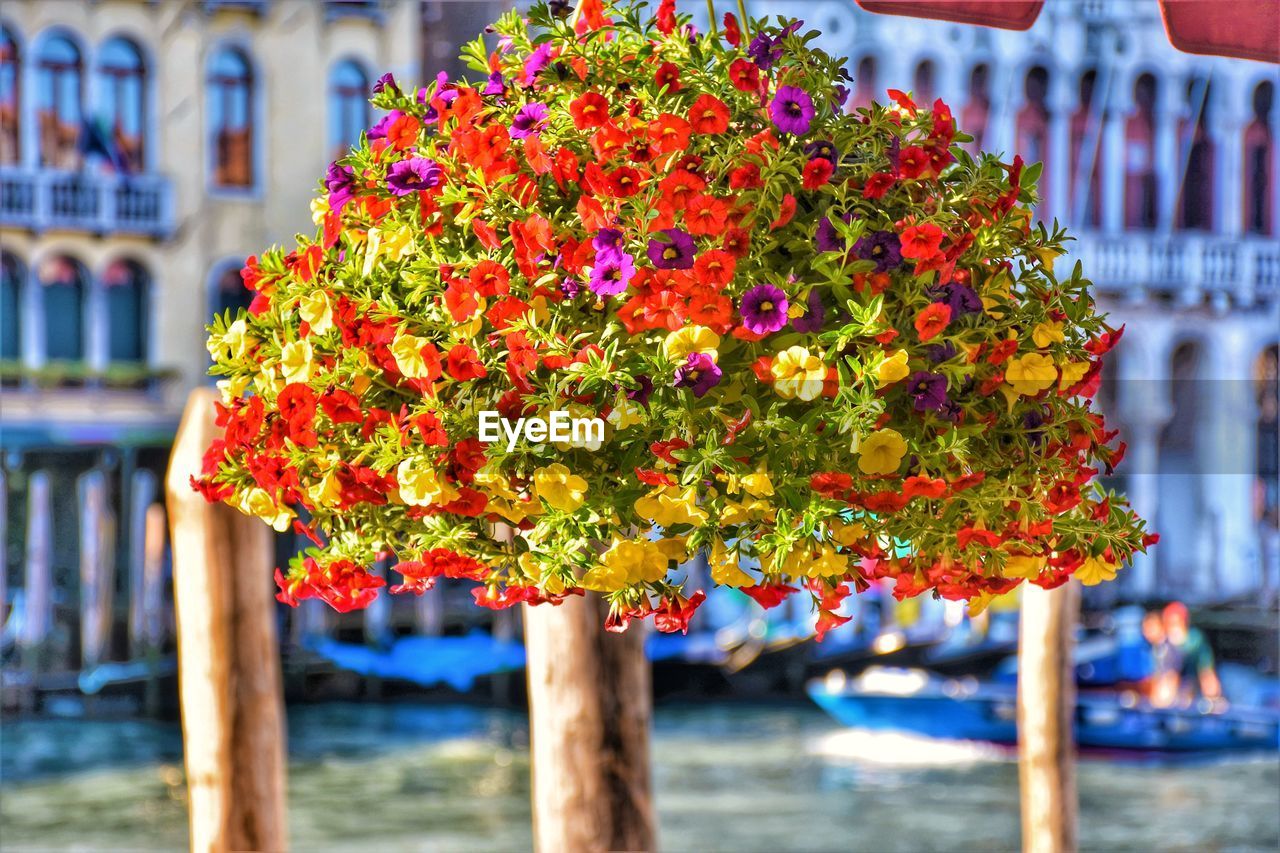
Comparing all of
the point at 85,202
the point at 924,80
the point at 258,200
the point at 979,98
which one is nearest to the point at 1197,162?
the point at 979,98

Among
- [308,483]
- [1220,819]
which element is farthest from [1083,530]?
[1220,819]

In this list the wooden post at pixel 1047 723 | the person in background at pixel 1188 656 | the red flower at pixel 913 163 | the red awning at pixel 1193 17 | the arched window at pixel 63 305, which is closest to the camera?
the red flower at pixel 913 163

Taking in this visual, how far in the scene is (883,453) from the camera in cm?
124

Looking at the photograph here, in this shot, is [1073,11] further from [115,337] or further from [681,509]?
[681,509]

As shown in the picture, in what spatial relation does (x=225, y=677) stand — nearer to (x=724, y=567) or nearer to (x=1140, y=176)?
(x=724, y=567)

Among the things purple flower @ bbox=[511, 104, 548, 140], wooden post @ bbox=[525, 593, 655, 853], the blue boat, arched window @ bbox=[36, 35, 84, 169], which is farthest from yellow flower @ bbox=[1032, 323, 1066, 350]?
the blue boat

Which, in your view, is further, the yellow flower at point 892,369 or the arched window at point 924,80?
the arched window at point 924,80

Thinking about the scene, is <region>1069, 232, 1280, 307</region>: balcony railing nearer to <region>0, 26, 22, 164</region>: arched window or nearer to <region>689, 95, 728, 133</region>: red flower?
<region>0, 26, 22, 164</region>: arched window

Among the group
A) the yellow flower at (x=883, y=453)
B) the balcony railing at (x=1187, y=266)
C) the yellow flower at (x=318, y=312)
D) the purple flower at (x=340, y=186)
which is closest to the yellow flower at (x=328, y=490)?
the yellow flower at (x=318, y=312)

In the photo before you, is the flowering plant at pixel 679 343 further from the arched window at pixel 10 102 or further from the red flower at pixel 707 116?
the arched window at pixel 10 102

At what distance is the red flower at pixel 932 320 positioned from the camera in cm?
125

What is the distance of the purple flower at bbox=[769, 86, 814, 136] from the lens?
1292 millimetres

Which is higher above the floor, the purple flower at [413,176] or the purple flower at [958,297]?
the purple flower at [413,176]

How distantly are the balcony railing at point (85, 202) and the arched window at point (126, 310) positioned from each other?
0.14 metres
